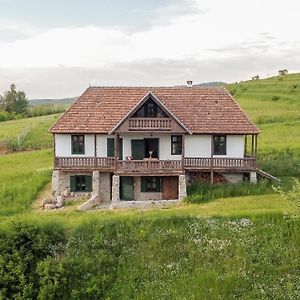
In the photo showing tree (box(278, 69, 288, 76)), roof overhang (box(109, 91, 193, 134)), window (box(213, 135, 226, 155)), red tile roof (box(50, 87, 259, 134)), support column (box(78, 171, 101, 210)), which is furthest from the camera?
tree (box(278, 69, 288, 76))

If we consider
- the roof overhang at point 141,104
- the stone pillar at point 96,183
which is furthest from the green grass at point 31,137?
the roof overhang at point 141,104

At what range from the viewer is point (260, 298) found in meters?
21.8

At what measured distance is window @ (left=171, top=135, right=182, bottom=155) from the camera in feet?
114

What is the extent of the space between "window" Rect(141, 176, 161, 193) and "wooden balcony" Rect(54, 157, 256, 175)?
4.46ft

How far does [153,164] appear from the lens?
110 ft

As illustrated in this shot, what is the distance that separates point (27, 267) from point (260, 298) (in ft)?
36.4

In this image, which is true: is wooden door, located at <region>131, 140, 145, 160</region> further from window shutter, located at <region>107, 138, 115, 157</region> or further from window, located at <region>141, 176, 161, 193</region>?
window, located at <region>141, 176, 161, 193</region>

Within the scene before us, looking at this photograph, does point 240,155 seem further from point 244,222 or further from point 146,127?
point 244,222

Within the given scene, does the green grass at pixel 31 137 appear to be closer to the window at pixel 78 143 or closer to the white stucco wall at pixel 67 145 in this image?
the white stucco wall at pixel 67 145

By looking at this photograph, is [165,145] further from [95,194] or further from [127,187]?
[95,194]

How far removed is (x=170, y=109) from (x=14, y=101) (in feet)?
295

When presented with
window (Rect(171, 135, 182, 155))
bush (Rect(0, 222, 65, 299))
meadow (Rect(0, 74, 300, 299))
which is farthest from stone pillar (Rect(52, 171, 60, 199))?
bush (Rect(0, 222, 65, 299))

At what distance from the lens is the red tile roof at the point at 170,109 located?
34.6 metres

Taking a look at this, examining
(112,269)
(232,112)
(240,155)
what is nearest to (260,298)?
(112,269)
